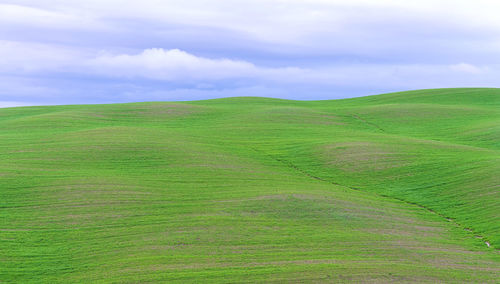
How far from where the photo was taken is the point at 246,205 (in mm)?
32531

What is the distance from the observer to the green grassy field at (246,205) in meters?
24.4

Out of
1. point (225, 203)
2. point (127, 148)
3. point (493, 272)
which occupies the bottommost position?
point (493, 272)

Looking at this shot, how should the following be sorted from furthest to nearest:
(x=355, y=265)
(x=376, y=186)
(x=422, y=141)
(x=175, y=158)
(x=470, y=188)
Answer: (x=422, y=141)
(x=175, y=158)
(x=376, y=186)
(x=470, y=188)
(x=355, y=265)

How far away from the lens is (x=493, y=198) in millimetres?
33844

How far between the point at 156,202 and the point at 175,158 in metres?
11.6

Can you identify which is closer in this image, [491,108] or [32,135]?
[32,135]

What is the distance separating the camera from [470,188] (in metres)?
36.6

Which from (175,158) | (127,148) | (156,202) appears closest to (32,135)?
(127,148)

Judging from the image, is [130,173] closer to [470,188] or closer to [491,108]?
[470,188]

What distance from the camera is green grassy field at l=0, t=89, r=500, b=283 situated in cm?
2438

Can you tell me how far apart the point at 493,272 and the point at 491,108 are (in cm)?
6265

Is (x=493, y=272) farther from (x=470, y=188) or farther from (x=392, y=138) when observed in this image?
(x=392, y=138)

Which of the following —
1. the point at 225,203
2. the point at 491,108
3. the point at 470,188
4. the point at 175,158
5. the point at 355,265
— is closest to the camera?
the point at 355,265

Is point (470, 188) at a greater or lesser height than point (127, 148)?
lesser
